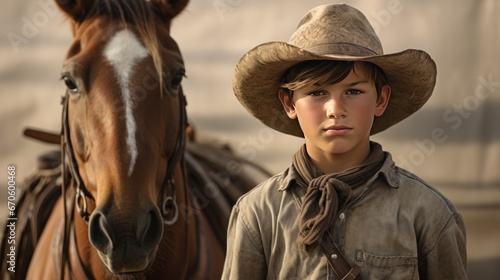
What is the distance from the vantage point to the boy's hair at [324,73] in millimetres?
1606

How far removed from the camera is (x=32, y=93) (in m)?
3.78

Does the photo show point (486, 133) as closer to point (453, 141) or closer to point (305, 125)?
point (453, 141)

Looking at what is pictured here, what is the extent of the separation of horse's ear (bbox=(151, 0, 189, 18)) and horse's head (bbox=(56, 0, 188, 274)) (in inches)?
0.5

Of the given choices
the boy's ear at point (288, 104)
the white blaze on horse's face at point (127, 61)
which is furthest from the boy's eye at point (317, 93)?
the white blaze on horse's face at point (127, 61)

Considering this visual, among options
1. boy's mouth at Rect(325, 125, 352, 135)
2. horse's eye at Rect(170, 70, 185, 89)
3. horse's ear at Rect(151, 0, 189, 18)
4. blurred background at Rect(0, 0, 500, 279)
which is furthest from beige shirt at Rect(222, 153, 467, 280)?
blurred background at Rect(0, 0, 500, 279)

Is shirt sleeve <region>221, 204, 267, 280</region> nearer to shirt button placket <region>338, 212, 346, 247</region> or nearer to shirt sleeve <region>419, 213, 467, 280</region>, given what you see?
shirt button placket <region>338, 212, 346, 247</region>

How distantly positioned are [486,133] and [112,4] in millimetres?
1952

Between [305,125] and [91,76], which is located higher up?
[91,76]

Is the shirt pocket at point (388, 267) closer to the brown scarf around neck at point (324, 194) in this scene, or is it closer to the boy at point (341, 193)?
the boy at point (341, 193)

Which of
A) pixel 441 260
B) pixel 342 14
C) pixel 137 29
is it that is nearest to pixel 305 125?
pixel 342 14

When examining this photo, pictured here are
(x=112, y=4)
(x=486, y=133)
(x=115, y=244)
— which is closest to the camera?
(x=115, y=244)

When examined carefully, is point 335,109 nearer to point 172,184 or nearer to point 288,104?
point 288,104

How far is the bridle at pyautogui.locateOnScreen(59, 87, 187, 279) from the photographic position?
2441 millimetres

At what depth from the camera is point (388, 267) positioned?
1.55 metres
